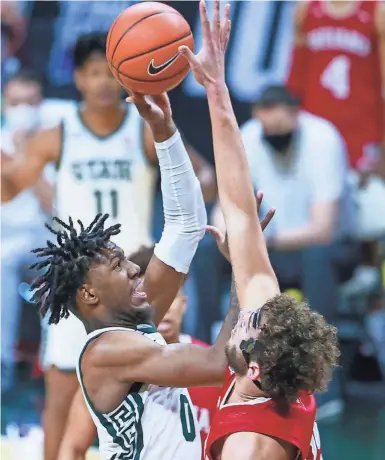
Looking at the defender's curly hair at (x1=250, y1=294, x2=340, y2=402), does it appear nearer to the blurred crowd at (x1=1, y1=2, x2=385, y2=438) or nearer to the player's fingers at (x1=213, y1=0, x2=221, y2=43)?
the player's fingers at (x1=213, y1=0, x2=221, y2=43)

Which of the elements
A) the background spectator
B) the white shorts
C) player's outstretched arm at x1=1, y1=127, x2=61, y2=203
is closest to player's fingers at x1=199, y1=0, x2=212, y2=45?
the white shorts

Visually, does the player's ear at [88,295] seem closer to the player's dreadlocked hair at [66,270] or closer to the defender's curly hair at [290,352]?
the player's dreadlocked hair at [66,270]

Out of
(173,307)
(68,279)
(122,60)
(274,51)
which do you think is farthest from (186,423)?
(274,51)

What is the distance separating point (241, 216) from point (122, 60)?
110cm

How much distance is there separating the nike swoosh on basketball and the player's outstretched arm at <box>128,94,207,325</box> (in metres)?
0.11

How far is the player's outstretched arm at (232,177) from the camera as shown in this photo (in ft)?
9.77

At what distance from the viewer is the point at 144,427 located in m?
3.16

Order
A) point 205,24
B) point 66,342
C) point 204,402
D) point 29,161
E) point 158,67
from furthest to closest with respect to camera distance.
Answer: point 29,161, point 66,342, point 204,402, point 158,67, point 205,24

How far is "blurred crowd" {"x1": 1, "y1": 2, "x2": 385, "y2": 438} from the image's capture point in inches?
A: 268

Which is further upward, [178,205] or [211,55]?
[211,55]

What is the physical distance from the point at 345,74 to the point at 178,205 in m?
3.64

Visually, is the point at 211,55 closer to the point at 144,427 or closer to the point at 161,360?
the point at 161,360

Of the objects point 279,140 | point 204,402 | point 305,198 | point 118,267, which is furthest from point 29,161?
point 118,267

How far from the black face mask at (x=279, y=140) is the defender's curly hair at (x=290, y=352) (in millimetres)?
4227
